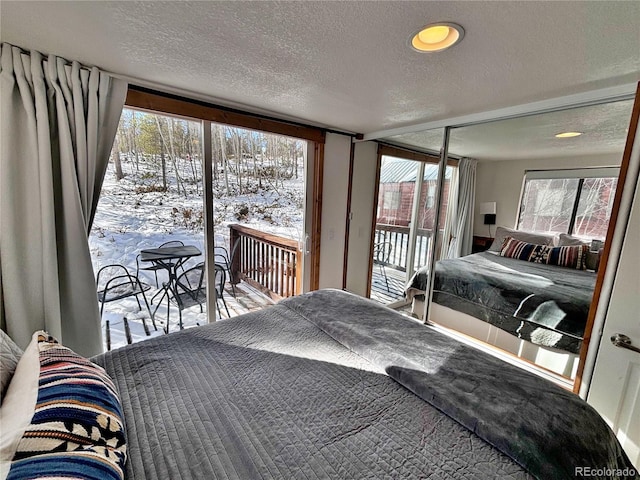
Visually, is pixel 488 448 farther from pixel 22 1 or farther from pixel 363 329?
pixel 22 1

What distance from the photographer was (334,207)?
3109 millimetres

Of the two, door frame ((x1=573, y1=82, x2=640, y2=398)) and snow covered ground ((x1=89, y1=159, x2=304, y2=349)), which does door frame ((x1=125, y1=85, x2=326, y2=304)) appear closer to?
snow covered ground ((x1=89, y1=159, x2=304, y2=349))

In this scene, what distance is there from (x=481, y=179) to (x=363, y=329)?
1.86m

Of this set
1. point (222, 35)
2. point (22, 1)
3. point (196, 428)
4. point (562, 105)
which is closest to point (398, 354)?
point (196, 428)

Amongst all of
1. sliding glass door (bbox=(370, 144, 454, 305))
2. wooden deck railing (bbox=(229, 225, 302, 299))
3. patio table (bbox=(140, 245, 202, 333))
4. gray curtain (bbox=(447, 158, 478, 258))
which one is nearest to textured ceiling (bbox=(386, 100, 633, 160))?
gray curtain (bbox=(447, 158, 478, 258))

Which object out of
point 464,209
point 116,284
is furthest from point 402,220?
point 116,284

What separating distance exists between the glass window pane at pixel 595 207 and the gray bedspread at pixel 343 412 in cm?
123

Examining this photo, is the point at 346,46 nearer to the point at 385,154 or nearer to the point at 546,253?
the point at 385,154

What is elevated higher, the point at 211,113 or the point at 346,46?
the point at 346,46

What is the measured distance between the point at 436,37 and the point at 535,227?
165 cm

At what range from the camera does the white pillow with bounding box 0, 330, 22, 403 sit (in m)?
0.77

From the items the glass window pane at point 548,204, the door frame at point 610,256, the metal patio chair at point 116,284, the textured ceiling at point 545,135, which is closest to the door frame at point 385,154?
the textured ceiling at point 545,135

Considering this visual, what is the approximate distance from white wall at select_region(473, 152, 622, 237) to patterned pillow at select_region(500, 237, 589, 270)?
18cm

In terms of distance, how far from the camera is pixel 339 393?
3.46 ft
